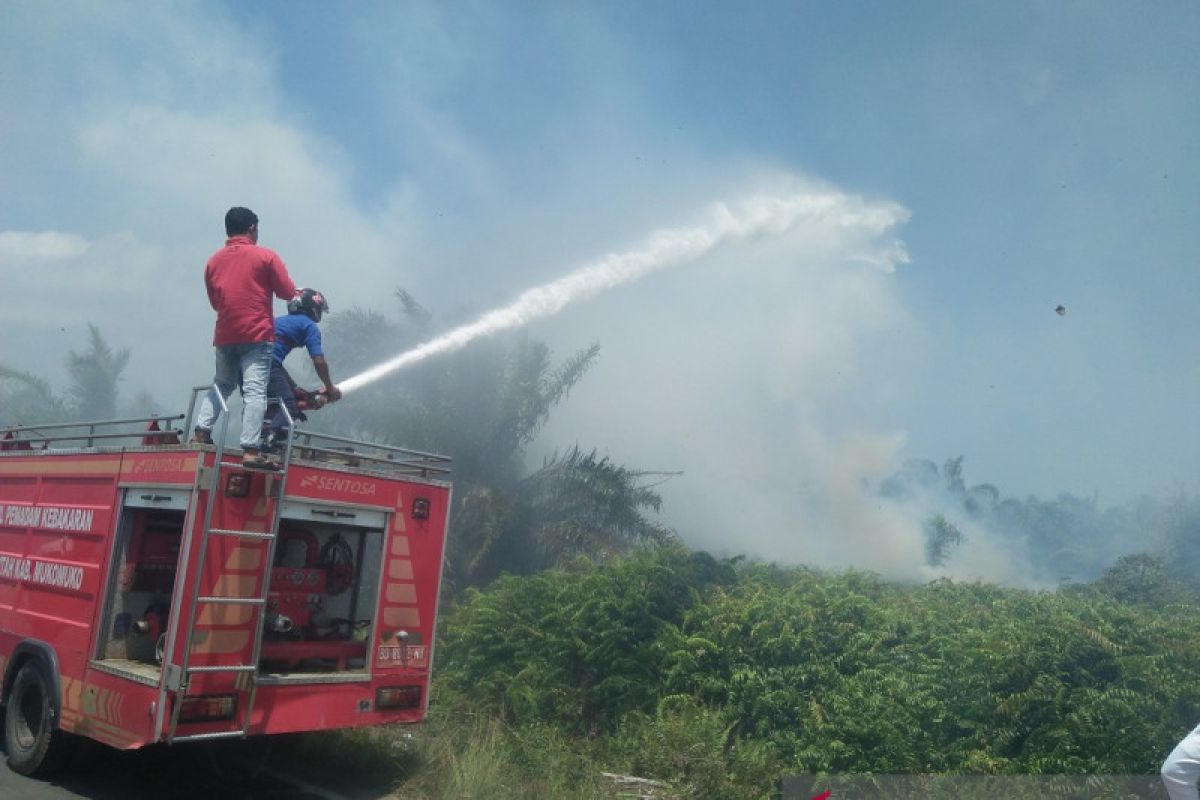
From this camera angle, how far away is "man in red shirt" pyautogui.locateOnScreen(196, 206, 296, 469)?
7191 mm

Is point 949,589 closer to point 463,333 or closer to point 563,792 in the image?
point 563,792

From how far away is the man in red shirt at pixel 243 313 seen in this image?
7191 millimetres

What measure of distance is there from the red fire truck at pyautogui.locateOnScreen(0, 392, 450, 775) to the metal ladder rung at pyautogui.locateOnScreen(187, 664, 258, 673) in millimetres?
13

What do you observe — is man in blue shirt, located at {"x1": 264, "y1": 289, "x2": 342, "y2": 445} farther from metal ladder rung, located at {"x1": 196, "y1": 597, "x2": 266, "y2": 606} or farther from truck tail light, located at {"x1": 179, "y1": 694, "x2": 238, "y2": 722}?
truck tail light, located at {"x1": 179, "y1": 694, "x2": 238, "y2": 722}

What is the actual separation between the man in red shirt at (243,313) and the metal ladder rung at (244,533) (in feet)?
3.23

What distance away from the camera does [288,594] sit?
748 cm

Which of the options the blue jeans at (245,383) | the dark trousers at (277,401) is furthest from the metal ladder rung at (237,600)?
the dark trousers at (277,401)

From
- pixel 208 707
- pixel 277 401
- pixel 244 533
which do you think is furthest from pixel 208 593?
pixel 277 401

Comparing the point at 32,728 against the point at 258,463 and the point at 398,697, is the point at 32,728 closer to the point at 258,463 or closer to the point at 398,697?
the point at 398,697

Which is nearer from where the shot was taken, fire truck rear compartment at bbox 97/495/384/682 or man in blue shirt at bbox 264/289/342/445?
fire truck rear compartment at bbox 97/495/384/682

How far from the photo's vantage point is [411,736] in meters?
9.06

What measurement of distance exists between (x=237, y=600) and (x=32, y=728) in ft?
8.83

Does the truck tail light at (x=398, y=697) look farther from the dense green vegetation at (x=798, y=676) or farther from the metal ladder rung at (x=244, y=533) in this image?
the metal ladder rung at (x=244, y=533)

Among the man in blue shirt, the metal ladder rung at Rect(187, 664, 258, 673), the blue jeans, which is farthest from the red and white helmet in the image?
the metal ladder rung at Rect(187, 664, 258, 673)
